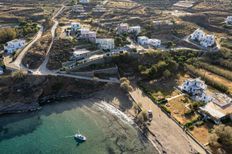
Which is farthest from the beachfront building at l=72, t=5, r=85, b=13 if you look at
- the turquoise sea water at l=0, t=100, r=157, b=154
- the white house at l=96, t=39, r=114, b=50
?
the turquoise sea water at l=0, t=100, r=157, b=154

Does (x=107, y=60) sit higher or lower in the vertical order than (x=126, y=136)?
higher

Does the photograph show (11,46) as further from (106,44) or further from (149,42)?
(149,42)

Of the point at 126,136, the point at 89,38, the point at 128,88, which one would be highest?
the point at 89,38

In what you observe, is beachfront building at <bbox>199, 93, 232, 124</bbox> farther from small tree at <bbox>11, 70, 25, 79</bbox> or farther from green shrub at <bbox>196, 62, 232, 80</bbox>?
small tree at <bbox>11, 70, 25, 79</bbox>

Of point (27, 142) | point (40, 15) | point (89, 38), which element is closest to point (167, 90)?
point (89, 38)

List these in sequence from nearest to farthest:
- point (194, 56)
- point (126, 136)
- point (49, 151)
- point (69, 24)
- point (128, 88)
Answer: point (49, 151) → point (126, 136) → point (128, 88) → point (194, 56) → point (69, 24)

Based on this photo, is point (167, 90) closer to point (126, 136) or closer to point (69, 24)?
point (126, 136)

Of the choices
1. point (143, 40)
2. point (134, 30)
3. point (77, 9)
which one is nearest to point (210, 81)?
point (143, 40)
